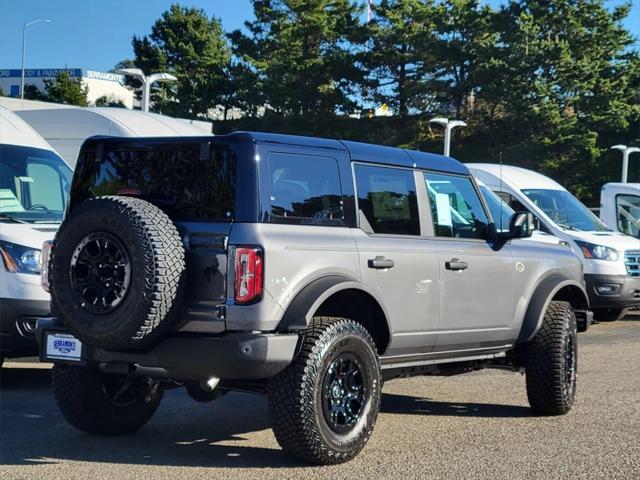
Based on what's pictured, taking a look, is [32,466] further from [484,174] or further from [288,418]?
[484,174]

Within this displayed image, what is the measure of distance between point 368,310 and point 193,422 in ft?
6.03

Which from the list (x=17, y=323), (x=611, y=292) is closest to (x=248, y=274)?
(x=17, y=323)

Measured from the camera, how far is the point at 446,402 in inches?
327

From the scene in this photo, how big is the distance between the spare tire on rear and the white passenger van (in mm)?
9512

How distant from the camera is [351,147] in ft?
21.2

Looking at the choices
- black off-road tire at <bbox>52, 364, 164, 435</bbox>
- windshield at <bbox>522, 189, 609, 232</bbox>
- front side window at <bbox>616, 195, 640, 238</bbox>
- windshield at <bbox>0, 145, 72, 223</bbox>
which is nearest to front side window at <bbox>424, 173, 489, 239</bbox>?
black off-road tire at <bbox>52, 364, 164, 435</bbox>

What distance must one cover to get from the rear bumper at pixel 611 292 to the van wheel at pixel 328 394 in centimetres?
853

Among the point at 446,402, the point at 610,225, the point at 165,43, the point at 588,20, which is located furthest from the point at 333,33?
the point at 446,402

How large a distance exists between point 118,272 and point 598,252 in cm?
995

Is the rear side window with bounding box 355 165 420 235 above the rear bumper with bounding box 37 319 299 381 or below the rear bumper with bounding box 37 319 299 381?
above

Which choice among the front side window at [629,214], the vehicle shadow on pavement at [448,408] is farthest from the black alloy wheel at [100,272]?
the front side window at [629,214]

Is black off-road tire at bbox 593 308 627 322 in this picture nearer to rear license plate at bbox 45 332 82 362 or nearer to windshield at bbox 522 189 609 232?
windshield at bbox 522 189 609 232

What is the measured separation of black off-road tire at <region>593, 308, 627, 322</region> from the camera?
1418 cm

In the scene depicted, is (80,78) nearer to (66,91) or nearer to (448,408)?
(66,91)
